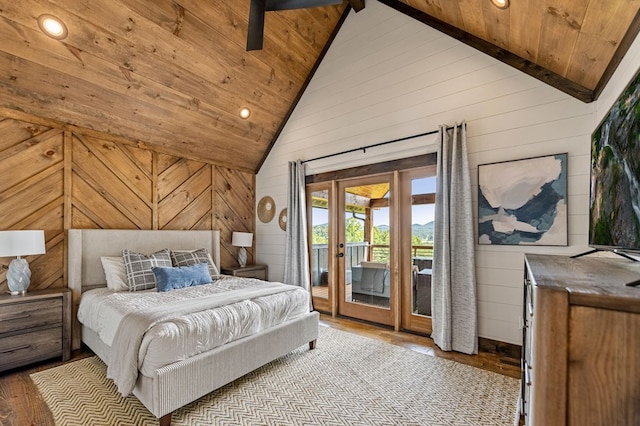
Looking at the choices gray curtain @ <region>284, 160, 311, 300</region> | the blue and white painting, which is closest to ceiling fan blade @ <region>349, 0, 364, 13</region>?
gray curtain @ <region>284, 160, 311, 300</region>

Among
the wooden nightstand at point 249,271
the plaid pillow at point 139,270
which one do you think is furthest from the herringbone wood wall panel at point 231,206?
the plaid pillow at point 139,270

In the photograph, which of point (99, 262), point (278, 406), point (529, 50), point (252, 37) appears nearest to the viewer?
point (278, 406)

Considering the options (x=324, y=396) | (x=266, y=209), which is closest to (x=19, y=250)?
(x=324, y=396)

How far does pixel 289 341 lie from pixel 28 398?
81.9 inches

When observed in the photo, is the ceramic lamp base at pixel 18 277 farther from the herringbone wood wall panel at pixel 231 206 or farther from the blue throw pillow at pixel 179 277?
the herringbone wood wall panel at pixel 231 206

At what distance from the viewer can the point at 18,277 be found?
9.79 ft

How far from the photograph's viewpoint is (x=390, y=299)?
4039mm

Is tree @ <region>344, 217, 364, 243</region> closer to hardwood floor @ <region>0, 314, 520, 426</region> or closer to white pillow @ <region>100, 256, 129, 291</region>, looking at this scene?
hardwood floor @ <region>0, 314, 520, 426</region>

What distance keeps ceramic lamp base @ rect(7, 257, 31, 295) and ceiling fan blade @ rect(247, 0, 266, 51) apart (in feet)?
10.1

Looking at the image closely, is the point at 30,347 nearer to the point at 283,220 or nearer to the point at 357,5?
the point at 283,220

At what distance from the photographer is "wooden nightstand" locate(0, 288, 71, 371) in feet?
8.92

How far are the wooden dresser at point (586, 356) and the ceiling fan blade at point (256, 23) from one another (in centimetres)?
258

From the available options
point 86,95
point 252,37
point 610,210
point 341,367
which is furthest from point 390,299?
point 86,95

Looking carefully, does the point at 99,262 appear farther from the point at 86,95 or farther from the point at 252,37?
the point at 252,37
